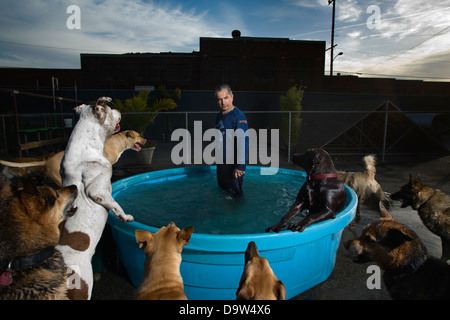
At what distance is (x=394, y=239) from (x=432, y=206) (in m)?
1.64

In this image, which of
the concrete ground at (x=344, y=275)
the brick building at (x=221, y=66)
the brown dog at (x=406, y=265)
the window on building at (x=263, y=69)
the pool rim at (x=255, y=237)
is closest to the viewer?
the brown dog at (x=406, y=265)

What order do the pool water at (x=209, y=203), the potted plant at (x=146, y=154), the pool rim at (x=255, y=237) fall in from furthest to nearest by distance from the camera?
the potted plant at (x=146, y=154) → the pool water at (x=209, y=203) → the pool rim at (x=255, y=237)

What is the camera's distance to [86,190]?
8.51 feet

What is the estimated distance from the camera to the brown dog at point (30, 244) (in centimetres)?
185

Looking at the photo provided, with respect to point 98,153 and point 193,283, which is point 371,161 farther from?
point 98,153

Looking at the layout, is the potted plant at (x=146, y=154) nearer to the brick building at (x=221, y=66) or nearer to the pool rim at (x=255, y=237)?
the pool rim at (x=255, y=237)

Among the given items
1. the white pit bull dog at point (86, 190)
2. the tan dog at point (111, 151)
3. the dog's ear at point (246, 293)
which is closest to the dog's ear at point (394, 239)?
the dog's ear at point (246, 293)

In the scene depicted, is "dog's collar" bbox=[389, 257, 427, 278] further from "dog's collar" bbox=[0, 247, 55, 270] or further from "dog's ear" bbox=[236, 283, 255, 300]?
"dog's collar" bbox=[0, 247, 55, 270]

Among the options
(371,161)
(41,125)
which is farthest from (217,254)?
(41,125)

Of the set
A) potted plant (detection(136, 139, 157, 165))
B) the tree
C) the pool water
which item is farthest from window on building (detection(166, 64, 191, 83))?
the pool water

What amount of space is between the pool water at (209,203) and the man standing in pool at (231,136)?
54cm

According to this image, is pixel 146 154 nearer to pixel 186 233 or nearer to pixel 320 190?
pixel 320 190

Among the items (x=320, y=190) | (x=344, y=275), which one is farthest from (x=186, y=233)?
(x=344, y=275)

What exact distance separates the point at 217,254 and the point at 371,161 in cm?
402
